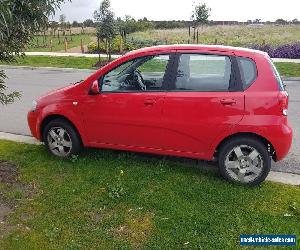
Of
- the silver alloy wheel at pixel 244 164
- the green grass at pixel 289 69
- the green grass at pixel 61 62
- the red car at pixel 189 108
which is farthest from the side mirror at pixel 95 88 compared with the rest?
the green grass at pixel 61 62

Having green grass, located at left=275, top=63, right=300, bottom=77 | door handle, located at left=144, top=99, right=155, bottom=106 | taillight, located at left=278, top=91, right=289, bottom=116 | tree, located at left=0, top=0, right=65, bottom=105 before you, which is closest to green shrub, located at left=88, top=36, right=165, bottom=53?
green grass, located at left=275, top=63, right=300, bottom=77

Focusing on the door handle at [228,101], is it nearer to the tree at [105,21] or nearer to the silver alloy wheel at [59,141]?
the silver alloy wheel at [59,141]

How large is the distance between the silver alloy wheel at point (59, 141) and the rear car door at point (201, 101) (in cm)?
167

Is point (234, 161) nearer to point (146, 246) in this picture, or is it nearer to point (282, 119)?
point (282, 119)

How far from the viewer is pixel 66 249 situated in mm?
4215

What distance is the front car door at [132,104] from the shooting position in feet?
19.1

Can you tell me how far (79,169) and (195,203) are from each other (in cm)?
192

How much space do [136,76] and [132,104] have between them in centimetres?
43

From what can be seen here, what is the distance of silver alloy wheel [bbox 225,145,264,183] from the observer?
5492 millimetres

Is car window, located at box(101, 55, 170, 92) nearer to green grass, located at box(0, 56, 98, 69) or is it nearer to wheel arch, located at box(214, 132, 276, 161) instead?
wheel arch, located at box(214, 132, 276, 161)

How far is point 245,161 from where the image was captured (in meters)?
5.54

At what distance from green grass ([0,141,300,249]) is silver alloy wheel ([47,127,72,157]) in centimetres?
22

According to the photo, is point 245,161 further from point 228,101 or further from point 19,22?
point 19,22

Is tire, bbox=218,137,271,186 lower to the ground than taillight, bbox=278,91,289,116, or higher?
lower
